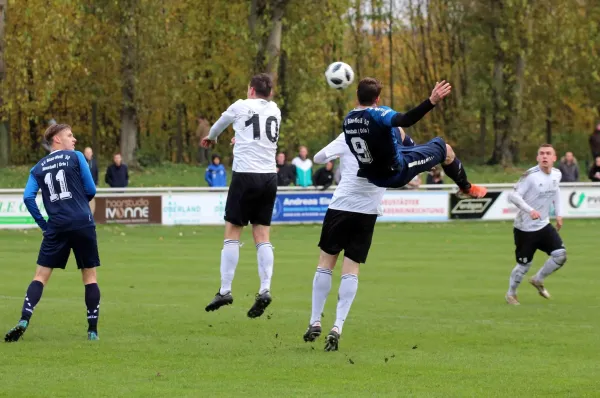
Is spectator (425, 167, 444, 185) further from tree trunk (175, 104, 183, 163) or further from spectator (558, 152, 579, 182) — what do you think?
tree trunk (175, 104, 183, 163)

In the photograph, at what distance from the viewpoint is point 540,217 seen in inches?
647

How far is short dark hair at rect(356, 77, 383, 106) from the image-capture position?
36.2 feet

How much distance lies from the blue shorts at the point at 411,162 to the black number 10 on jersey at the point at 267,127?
192 centimetres

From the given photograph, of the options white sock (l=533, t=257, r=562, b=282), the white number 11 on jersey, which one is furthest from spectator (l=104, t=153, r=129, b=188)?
the white number 11 on jersey

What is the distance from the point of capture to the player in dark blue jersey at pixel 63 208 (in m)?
11.7

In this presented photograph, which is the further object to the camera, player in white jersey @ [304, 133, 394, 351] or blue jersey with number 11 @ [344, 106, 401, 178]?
player in white jersey @ [304, 133, 394, 351]

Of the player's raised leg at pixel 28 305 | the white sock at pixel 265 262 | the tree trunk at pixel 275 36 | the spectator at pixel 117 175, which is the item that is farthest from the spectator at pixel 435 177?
the player's raised leg at pixel 28 305

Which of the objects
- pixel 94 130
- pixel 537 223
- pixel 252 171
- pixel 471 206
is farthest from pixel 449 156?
pixel 94 130

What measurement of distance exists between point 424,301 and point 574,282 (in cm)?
377

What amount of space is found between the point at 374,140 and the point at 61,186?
10.2 feet

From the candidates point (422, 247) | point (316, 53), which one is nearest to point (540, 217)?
point (422, 247)

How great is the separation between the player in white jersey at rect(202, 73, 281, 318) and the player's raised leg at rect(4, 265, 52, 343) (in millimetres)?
A: 1748

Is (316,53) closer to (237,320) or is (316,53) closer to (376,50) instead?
(376,50)

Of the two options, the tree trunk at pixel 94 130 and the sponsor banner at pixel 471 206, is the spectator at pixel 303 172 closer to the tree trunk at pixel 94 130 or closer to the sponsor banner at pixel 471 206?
the sponsor banner at pixel 471 206
